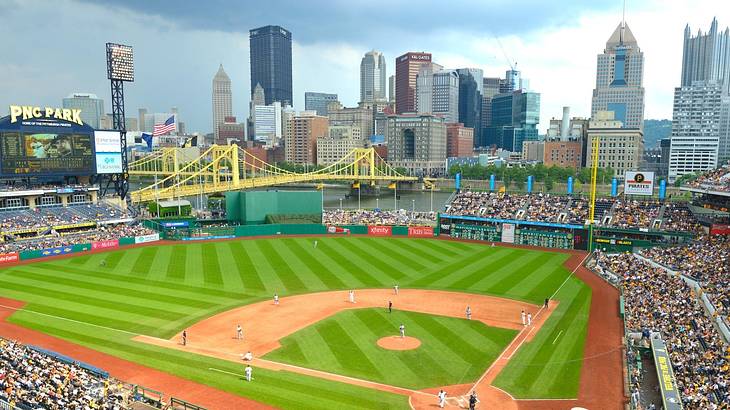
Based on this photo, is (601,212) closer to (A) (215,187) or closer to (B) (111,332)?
(B) (111,332)

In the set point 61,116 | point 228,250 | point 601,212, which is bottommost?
point 228,250

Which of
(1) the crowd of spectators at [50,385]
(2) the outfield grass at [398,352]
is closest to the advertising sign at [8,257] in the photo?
(1) the crowd of spectators at [50,385]

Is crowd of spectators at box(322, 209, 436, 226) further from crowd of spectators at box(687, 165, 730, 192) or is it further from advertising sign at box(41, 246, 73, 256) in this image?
crowd of spectators at box(687, 165, 730, 192)

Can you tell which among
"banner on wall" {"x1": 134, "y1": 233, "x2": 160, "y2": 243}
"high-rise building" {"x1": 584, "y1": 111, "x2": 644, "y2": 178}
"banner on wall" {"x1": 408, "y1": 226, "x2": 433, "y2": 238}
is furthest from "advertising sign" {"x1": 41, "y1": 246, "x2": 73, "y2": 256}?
"high-rise building" {"x1": 584, "y1": 111, "x2": 644, "y2": 178}

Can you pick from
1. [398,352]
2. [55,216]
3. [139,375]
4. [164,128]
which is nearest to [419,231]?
[164,128]

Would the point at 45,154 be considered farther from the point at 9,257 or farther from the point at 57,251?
the point at 9,257

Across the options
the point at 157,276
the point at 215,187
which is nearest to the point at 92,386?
the point at 157,276

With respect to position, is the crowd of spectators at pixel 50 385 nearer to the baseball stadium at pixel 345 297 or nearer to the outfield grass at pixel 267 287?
the baseball stadium at pixel 345 297
